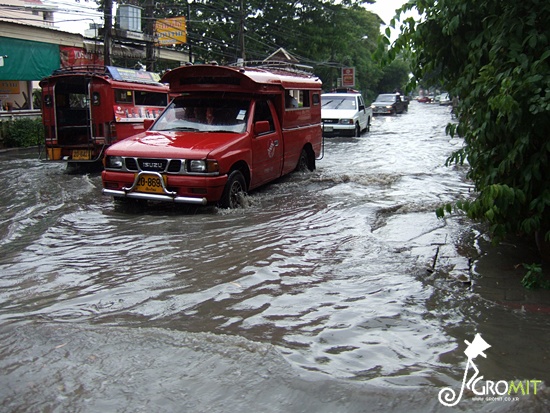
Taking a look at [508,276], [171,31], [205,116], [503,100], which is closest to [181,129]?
[205,116]

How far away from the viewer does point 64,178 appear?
1255cm

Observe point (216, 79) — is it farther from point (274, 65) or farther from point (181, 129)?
point (274, 65)

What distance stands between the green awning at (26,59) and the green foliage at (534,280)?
2102 cm

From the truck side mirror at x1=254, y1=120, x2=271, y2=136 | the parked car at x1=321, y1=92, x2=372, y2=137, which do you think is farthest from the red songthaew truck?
the parked car at x1=321, y1=92, x2=372, y2=137

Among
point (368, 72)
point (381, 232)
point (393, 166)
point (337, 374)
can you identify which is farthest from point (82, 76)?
point (368, 72)

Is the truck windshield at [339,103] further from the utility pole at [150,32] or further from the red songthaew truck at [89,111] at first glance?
the red songthaew truck at [89,111]

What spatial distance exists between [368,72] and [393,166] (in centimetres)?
4975

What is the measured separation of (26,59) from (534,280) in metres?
22.0

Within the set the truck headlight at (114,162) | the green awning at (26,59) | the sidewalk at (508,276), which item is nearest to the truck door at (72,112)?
the truck headlight at (114,162)

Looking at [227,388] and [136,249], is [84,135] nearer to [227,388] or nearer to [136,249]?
[136,249]

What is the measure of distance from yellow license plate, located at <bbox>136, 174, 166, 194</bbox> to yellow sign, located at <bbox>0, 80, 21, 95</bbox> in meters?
19.5

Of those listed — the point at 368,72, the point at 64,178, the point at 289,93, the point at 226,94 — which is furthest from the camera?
the point at 368,72

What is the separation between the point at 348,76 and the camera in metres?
47.8

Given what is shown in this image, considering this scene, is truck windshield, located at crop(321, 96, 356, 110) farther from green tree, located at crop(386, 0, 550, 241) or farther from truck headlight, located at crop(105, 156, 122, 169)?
green tree, located at crop(386, 0, 550, 241)
